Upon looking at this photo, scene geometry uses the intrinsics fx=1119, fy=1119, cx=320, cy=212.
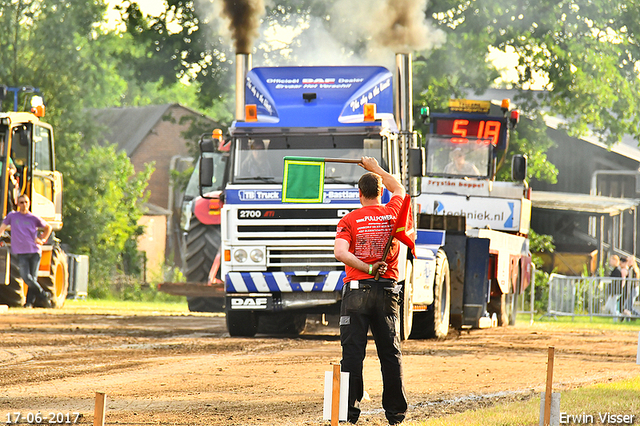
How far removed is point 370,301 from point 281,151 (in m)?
7.43

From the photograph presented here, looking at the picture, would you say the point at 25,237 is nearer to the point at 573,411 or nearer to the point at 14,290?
the point at 14,290

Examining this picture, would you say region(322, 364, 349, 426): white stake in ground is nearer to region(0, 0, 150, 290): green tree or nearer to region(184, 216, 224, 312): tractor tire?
region(184, 216, 224, 312): tractor tire

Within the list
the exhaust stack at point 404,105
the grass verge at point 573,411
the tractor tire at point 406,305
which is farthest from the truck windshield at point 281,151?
the grass verge at point 573,411

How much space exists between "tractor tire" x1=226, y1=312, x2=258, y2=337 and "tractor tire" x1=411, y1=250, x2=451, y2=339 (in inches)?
98.0

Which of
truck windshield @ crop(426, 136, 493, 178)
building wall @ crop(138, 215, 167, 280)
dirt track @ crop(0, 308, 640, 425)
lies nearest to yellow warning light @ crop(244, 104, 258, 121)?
dirt track @ crop(0, 308, 640, 425)

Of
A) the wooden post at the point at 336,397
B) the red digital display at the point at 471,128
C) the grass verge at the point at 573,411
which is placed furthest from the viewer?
the red digital display at the point at 471,128

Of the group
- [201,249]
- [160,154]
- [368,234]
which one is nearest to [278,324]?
[201,249]

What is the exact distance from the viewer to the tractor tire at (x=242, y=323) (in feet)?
51.7

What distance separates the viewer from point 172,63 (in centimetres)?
3409

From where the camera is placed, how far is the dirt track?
28.0 feet

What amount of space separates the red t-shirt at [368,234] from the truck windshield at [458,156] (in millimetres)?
15232

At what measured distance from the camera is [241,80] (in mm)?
16766

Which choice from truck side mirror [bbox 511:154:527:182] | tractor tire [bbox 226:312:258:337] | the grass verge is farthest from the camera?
truck side mirror [bbox 511:154:527:182]

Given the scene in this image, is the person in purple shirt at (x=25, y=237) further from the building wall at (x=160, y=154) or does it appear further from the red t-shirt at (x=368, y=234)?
the building wall at (x=160, y=154)
